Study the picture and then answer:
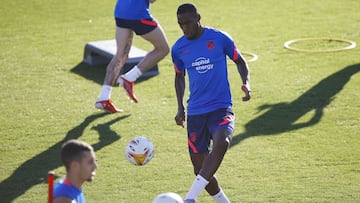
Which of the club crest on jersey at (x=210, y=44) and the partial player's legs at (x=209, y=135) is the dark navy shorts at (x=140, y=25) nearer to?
the club crest on jersey at (x=210, y=44)

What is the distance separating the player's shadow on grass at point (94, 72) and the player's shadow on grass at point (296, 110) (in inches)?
108

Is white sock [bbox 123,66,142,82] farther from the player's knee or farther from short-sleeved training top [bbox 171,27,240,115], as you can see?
short-sleeved training top [bbox 171,27,240,115]

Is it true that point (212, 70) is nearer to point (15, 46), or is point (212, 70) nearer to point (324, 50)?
point (324, 50)

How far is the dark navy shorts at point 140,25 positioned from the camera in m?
12.6

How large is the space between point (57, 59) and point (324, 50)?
17.0 feet

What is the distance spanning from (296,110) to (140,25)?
107 inches

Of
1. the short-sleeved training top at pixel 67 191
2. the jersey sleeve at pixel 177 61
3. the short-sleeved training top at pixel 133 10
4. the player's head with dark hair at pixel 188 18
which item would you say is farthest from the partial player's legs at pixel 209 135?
the short-sleeved training top at pixel 133 10

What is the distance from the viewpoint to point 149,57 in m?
13.0

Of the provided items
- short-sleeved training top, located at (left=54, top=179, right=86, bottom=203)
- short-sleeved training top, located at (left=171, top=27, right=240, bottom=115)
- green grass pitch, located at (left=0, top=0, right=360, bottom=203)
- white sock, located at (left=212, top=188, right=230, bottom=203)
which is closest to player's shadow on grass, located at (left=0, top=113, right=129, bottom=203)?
green grass pitch, located at (left=0, top=0, right=360, bottom=203)

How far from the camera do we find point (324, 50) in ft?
52.1

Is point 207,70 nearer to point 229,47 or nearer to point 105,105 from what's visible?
point 229,47

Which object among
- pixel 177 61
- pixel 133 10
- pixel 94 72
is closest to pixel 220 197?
pixel 177 61

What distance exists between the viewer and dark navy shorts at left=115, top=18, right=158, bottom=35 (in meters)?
12.6

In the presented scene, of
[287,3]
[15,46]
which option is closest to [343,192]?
[15,46]
